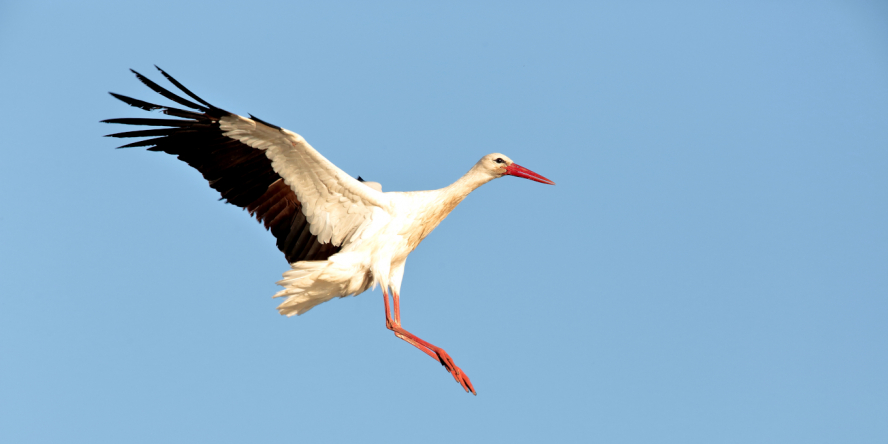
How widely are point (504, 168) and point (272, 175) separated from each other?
292 centimetres

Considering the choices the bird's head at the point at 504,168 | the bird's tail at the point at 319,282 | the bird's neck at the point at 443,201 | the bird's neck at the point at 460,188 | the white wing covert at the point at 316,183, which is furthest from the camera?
the bird's head at the point at 504,168

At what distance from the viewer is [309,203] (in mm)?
10117

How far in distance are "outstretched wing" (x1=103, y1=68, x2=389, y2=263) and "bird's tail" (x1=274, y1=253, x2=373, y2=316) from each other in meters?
0.44

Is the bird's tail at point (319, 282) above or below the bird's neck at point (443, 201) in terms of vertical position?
below

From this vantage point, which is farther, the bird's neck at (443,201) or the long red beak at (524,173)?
the long red beak at (524,173)

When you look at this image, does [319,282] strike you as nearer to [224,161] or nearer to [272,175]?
[272,175]

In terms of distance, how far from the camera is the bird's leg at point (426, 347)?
381 inches

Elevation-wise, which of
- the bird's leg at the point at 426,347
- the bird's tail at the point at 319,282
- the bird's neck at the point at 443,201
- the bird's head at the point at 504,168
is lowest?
the bird's leg at the point at 426,347

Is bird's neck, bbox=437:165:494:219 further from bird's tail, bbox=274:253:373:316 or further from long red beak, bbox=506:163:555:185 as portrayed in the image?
bird's tail, bbox=274:253:373:316

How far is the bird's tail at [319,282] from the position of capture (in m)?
9.79

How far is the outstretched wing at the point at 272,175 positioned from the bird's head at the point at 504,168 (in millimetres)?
1485

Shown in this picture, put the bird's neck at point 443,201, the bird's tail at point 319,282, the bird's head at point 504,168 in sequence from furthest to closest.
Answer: the bird's head at point 504,168 < the bird's neck at point 443,201 < the bird's tail at point 319,282

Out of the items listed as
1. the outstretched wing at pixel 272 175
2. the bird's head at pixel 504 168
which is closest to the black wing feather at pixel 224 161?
the outstretched wing at pixel 272 175

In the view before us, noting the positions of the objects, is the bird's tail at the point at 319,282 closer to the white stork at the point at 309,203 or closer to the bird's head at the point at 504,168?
the white stork at the point at 309,203
